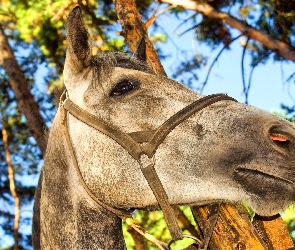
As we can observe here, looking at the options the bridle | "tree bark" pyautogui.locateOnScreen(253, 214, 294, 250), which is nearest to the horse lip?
the bridle

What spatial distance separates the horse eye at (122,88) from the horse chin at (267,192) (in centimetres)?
95

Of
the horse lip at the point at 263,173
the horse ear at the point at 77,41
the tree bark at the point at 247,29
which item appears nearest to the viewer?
the horse lip at the point at 263,173

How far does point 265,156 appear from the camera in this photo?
209 centimetres

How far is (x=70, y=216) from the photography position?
2.70 meters

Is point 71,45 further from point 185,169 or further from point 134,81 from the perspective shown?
point 185,169

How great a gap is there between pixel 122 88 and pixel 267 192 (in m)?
1.15

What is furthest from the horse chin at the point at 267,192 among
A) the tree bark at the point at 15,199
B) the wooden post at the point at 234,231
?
the tree bark at the point at 15,199

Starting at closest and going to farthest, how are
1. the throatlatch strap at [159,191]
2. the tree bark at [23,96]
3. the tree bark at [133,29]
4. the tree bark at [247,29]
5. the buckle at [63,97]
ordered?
the throatlatch strap at [159,191]
the buckle at [63,97]
the tree bark at [133,29]
the tree bark at [247,29]
the tree bark at [23,96]

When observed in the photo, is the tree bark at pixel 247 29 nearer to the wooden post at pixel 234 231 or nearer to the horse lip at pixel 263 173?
the wooden post at pixel 234 231

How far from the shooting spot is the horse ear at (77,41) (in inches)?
101

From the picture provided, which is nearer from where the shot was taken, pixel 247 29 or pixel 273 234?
pixel 273 234

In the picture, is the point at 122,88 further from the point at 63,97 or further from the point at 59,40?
the point at 59,40

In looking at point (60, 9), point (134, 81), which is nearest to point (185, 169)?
point (134, 81)

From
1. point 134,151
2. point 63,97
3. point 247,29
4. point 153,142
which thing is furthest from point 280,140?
point 247,29
